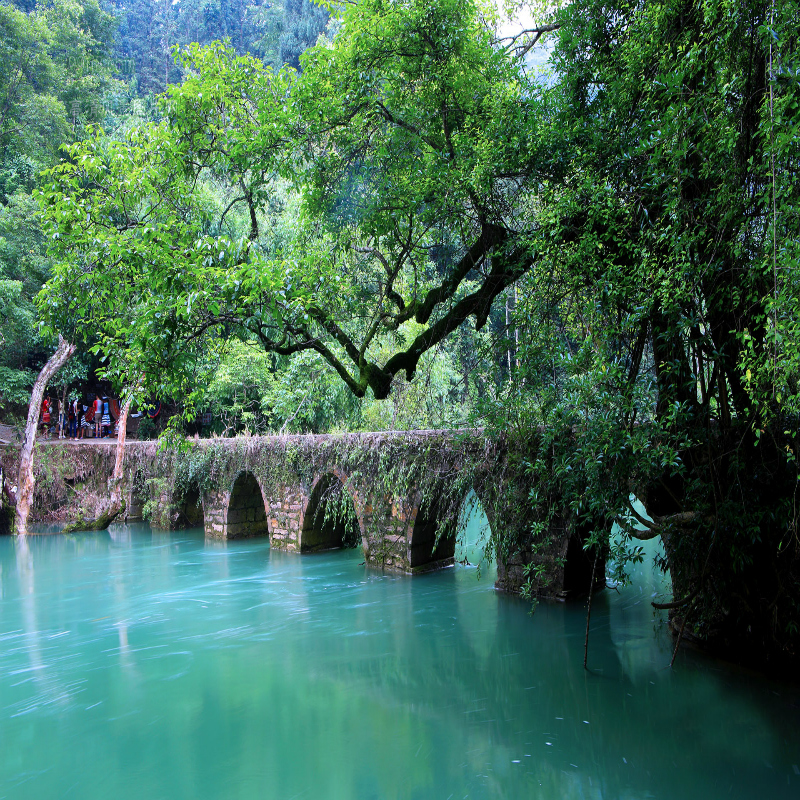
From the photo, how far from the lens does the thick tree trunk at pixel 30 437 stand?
14.5 m

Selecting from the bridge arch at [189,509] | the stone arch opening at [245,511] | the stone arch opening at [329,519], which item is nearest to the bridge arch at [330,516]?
the stone arch opening at [329,519]

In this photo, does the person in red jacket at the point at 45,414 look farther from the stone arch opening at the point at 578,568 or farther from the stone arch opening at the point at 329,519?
the stone arch opening at the point at 578,568

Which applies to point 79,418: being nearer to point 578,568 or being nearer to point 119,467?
point 119,467

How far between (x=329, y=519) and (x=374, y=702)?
670cm

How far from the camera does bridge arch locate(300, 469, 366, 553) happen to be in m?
10.8

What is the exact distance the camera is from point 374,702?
18.3ft

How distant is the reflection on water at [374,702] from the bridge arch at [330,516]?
1.81m

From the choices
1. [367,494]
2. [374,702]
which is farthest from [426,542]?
[374,702]

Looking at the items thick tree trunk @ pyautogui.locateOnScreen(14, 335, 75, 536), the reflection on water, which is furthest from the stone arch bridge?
thick tree trunk @ pyautogui.locateOnScreen(14, 335, 75, 536)

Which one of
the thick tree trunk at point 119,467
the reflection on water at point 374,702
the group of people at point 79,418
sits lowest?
the reflection on water at point 374,702

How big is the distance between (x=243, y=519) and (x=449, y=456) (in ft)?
24.9

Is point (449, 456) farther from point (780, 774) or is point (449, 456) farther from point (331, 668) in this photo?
point (780, 774)

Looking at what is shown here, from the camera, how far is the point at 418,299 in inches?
257

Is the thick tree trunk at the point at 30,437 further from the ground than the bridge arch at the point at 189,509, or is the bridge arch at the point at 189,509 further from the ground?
the thick tree trunk at the point at 30,437
